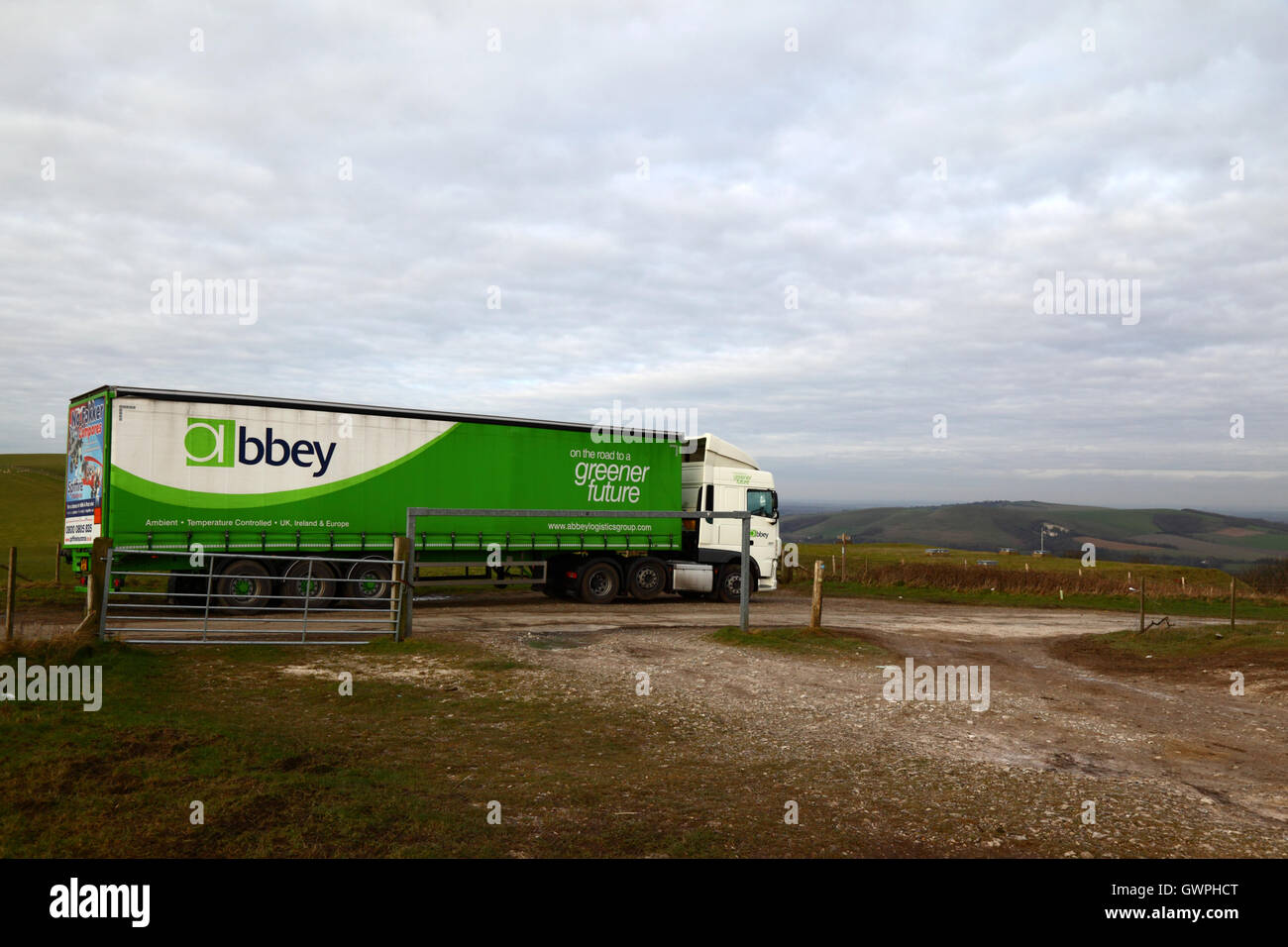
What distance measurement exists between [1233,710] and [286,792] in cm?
1129

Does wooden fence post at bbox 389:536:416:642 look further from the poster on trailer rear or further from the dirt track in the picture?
the poster on trailer rear

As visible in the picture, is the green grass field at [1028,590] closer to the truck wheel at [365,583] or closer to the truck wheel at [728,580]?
the truck wheel at [728,580]

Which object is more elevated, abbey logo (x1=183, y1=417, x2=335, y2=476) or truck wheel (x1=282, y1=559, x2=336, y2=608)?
abbey logo (x1=183, y1=417, x2=335, y2=476)

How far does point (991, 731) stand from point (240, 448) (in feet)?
47.8

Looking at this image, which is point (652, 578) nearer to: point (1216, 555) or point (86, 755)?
point (86, 755)

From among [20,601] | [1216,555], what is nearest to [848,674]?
[20,601]

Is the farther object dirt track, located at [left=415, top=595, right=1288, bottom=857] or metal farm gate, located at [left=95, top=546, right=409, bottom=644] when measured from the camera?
metal farm gate, located at [left=95, top=546, right=409, bottom=644]

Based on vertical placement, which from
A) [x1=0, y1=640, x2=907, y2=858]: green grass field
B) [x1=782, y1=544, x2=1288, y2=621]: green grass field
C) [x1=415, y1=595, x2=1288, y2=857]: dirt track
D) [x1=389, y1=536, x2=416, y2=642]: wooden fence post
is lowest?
[x1=782, y1=544, x2=1288, y2=621]: green grass field

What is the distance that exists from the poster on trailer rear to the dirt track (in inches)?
254

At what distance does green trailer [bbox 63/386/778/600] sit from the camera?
1617 cm

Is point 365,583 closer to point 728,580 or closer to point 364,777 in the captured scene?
point 728,580

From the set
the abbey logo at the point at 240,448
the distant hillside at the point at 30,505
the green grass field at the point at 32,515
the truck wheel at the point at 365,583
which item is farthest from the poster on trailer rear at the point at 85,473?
the distant hillside at the point at 30,505

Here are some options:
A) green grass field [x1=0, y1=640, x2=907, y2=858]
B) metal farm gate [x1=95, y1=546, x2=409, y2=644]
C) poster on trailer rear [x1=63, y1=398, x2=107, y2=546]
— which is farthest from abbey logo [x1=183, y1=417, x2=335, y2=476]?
green grass field [x1=0, y1=640, x2=907, y2=858]
